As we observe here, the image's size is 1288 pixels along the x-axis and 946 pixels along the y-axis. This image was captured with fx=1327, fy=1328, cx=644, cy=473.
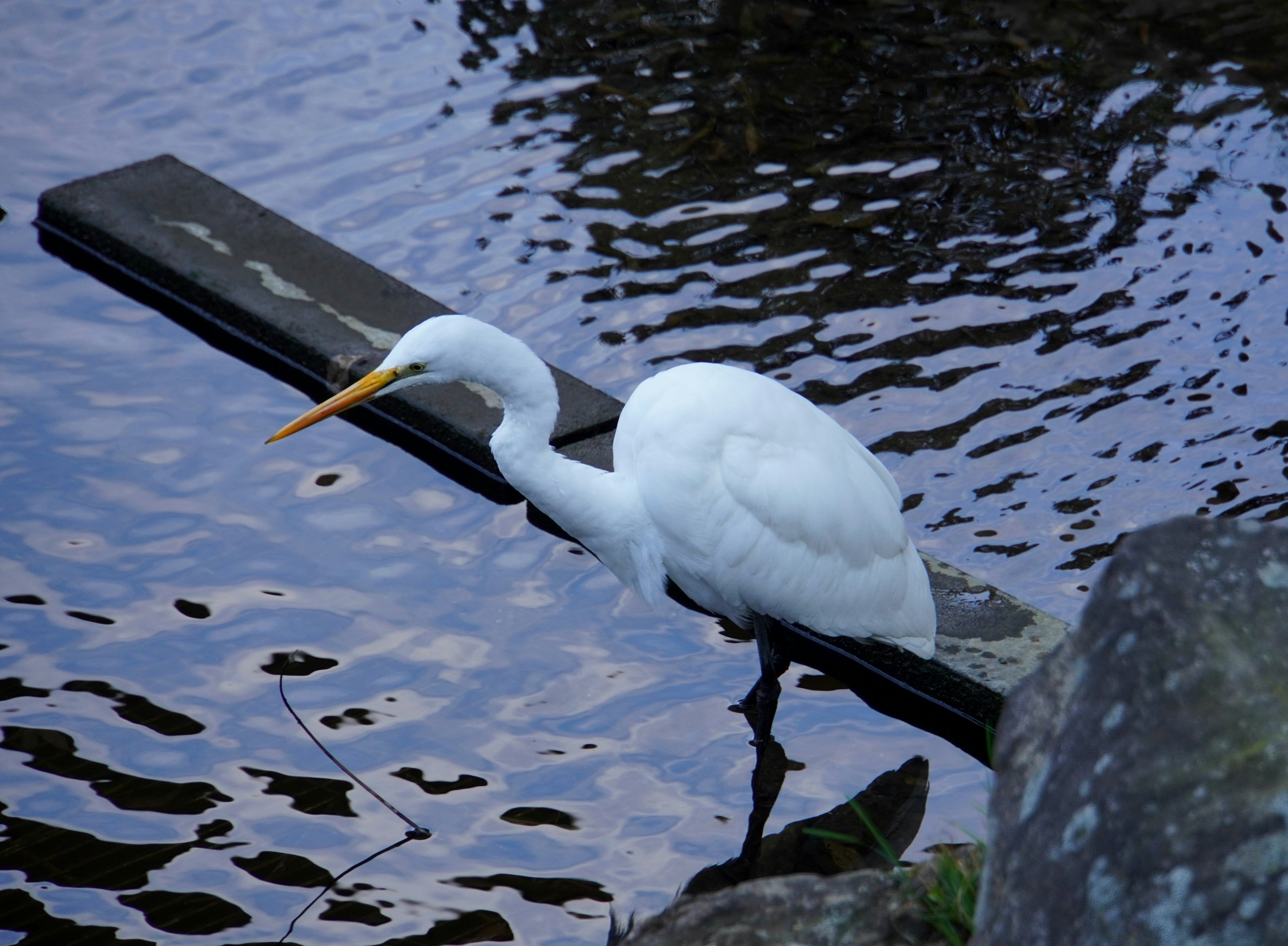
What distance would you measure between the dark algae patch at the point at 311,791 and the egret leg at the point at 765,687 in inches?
43.3

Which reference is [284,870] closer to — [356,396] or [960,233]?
[356,396]

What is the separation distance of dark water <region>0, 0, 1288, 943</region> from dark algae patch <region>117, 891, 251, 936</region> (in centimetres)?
1

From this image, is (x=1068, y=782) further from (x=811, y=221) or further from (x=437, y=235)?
(x=437, y=235)

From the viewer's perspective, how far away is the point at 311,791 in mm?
3467

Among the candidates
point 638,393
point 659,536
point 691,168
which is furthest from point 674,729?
point 691,168

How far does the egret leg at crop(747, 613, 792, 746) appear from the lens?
3605 millimetres

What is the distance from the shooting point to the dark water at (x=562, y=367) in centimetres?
345

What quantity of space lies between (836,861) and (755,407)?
1172mm

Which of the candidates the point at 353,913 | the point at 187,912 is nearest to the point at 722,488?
the point at 353,913

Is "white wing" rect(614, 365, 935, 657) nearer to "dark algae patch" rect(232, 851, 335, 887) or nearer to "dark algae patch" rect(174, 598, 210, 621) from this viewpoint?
"dark algae patch" rect(232, 851, 335, 887)

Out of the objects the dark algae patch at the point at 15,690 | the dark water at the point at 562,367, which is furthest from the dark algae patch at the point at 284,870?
the dark algae patch at the point at 15,690

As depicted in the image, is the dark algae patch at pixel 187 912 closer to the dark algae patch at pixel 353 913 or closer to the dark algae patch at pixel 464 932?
the dark algae patch at pixel 353 913

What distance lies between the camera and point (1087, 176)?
5.84 metres

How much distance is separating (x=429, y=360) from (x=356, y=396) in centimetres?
22
